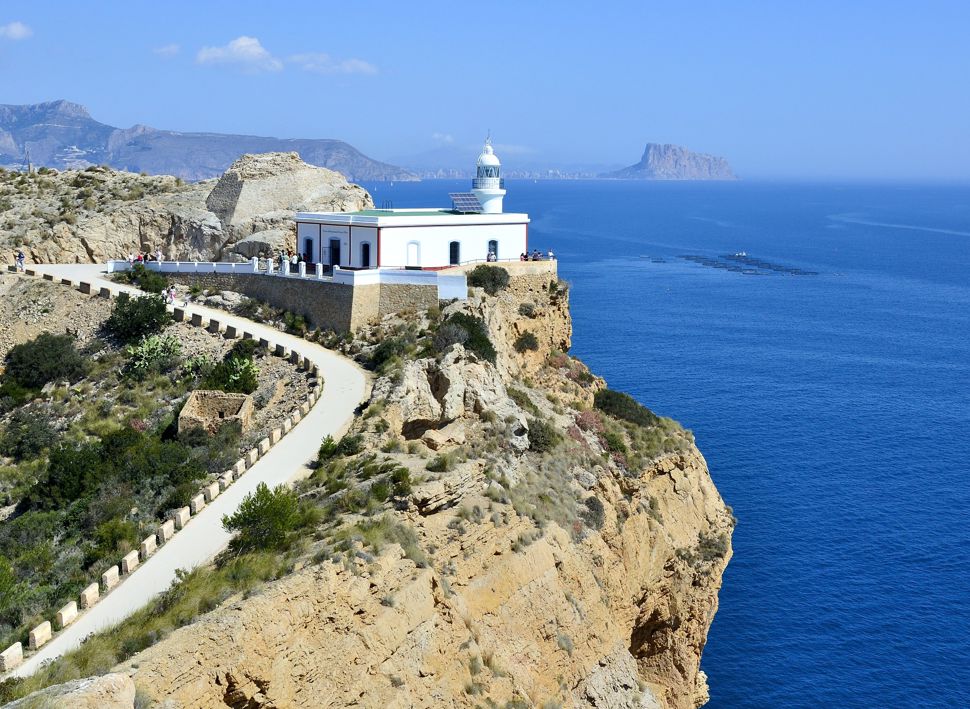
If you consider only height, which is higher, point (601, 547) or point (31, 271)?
point (31, 271)

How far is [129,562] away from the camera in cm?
2339

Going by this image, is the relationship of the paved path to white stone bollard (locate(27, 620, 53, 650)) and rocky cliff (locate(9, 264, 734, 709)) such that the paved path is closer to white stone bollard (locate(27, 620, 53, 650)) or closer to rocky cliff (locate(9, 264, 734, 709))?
white stone bollard (locate(27, 620, 53, 650))

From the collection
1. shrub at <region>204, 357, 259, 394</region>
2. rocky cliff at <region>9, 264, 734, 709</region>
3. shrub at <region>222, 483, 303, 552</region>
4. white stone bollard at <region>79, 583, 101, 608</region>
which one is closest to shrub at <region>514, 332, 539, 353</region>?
rocky cliff at <region>9, 264, 734, 709</region>

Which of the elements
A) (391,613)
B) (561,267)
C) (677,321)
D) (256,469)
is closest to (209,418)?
(256,469)

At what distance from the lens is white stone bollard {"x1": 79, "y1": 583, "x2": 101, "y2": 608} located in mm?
21750

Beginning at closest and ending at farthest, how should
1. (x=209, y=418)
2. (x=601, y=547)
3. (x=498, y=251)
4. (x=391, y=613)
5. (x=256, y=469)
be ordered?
(x=391, y=613) < (x=256, y=469) < (x=601, y=547) < (x=209, y=418) < (x=498, y=251)

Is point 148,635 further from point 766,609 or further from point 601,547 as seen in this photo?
point 766,609

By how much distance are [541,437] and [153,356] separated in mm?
15721

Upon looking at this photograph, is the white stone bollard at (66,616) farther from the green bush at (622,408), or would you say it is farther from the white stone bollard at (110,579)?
the green bush at (622,408)

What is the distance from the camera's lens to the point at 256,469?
2898cm

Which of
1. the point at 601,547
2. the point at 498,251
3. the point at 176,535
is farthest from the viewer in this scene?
the point at 498,251

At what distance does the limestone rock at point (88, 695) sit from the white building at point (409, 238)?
27.5 meters

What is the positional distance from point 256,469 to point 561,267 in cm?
8219

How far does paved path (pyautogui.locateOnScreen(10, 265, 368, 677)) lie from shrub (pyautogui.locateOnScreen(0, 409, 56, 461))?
303 inches
